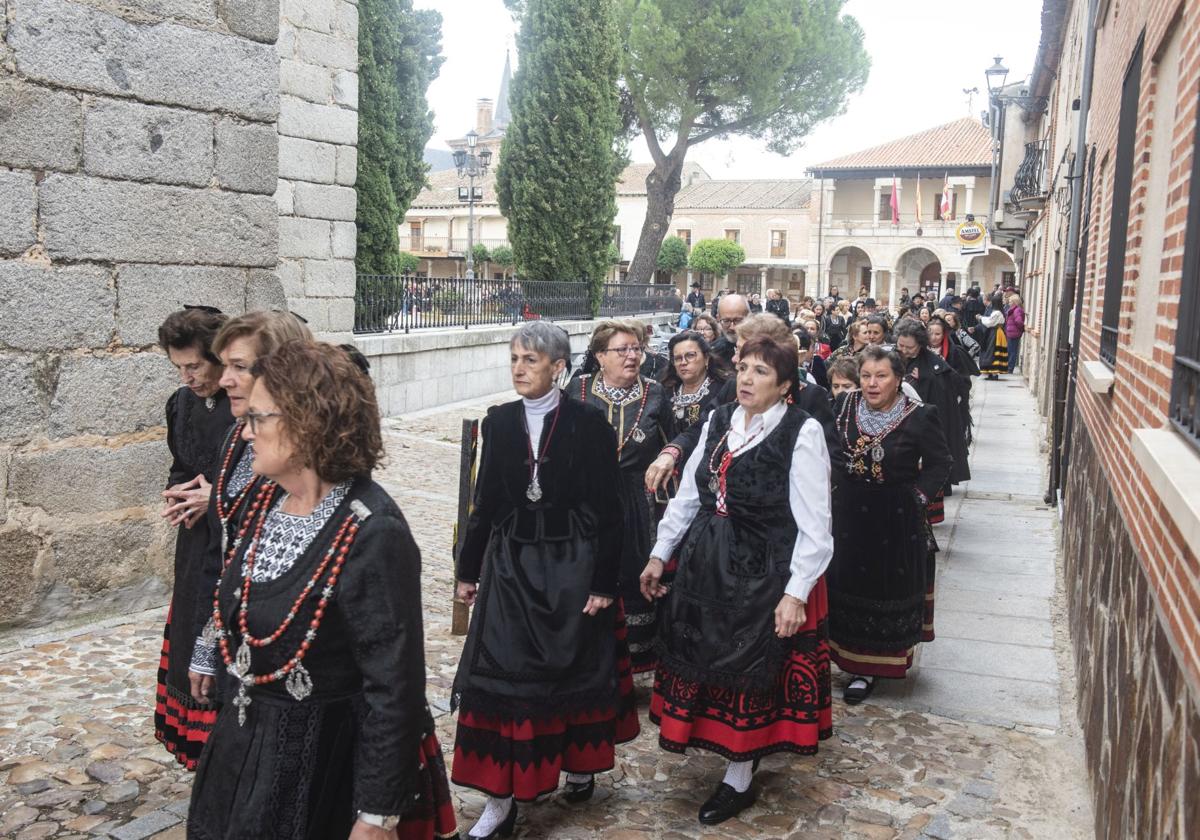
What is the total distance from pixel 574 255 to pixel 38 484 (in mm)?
19109

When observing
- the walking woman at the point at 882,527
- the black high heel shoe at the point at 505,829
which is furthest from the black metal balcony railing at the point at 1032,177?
the black high heel shoe at the point at 505,829

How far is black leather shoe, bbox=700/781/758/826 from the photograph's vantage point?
4238 millimetres

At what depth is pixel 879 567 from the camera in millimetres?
5664

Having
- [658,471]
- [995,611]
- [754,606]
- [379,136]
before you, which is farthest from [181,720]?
[379,136]

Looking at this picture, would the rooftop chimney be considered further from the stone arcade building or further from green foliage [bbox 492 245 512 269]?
the stone arcade building

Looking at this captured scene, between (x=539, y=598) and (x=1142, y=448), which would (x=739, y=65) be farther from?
(x=1142, y=448)

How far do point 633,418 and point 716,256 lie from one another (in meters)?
58.2

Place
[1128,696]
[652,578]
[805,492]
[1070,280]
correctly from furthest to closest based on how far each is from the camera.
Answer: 1. [1070,280]
2. [652,578]
3. [805,492]
4. [1128,696]

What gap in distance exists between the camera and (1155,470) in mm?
2826

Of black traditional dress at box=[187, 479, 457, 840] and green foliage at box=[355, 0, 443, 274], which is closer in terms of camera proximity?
black traditional dress at box=[187, 479, 457, 840]

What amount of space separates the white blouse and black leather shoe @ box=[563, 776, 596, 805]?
0.93m

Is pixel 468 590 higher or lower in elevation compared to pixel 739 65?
lower

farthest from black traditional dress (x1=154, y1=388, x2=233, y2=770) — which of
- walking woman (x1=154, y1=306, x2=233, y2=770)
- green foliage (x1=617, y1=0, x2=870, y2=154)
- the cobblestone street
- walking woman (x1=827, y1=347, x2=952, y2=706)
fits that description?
green foliage (x1=617, y1=0, x2=870, y2=154)

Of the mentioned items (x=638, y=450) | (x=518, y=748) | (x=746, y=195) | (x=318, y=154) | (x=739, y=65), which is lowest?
(x=518, y=748)
